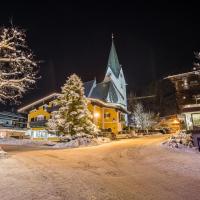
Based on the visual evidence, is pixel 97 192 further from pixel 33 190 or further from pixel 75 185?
pixel 33 190

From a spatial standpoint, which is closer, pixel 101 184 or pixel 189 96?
pixel 101 184

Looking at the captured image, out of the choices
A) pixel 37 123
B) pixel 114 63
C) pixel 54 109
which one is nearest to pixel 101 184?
pixel 54 109

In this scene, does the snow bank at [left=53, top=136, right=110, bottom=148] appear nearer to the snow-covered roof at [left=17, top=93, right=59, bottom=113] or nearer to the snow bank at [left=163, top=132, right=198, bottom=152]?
the snow bank at [left=163, top=132, right=198, bottom=152]

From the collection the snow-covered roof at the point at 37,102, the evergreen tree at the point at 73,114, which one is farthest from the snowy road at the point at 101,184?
the snow-covered roof at the point at 37,102

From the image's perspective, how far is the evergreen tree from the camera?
2578 centimetres

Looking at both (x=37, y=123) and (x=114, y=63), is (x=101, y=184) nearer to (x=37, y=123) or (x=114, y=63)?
(x=37, y=123)

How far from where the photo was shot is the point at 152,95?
218 ft

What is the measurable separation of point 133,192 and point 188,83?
31.8 metres

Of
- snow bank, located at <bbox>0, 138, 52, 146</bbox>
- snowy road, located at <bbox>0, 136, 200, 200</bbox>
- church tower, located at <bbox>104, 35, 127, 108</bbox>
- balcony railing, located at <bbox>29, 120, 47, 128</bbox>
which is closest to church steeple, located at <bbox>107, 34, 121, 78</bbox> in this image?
church tower, located at <bbox>104, 35, 127, 108</bbox>

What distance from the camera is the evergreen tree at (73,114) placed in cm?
2578

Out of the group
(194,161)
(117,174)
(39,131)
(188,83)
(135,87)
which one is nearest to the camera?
(117,174)

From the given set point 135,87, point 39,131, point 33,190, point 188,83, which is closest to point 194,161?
point 33,190

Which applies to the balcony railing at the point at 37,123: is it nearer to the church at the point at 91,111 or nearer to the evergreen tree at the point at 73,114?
the church at the point at 91,111

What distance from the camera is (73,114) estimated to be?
2612 cm
